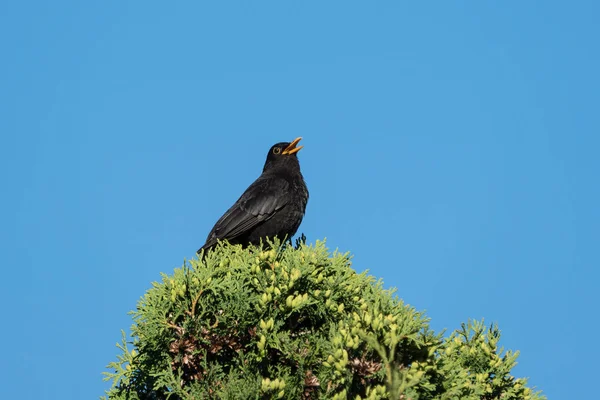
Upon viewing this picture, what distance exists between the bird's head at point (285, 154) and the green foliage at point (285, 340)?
5.26 m

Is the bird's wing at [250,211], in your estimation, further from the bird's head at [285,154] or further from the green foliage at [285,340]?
the green foliage at [285,340]

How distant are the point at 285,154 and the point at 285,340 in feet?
21.1

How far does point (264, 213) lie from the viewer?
11039mm

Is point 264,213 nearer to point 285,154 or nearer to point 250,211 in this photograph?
point 250,211

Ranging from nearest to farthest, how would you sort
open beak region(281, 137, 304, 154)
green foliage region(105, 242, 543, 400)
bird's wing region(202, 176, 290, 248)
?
green foliage region(105, 242, 543, 400) → bird's wing region(202, 176, 290, 248) → open beak region(281, 137, 304, 154)

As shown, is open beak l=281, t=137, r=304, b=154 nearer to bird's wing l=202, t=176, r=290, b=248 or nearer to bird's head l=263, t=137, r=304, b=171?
bird's head l=263, t=137, r=304, b=171

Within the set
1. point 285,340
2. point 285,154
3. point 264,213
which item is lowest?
point 285,340

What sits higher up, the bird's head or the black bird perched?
the bird's head

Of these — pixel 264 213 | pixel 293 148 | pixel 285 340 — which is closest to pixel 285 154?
pixel 293 148

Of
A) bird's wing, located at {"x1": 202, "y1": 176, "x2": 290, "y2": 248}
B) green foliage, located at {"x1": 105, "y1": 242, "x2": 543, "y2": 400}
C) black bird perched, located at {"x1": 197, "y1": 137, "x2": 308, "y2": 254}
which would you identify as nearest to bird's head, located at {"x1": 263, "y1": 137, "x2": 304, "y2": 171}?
black bird perched, located at {"x1": 197, "y1": 137, "x2": 308, "y2": 254}

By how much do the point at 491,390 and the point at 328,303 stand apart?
1966 mm

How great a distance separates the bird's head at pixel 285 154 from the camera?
1239 cm

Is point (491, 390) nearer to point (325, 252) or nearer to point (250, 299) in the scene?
point (325, 252)

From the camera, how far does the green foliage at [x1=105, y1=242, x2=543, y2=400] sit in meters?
5.98
